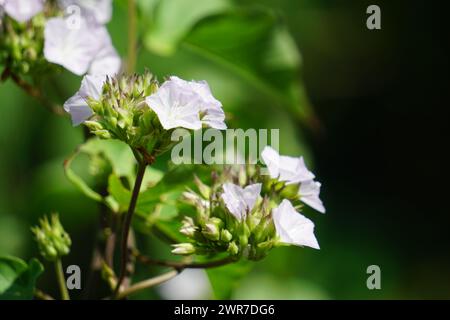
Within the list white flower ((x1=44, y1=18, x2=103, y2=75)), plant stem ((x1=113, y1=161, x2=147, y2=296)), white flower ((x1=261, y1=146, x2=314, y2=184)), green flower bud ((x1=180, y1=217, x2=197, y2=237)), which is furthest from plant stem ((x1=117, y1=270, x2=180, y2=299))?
white flower ((x1=44, y1=18, x2=103, y2=75))

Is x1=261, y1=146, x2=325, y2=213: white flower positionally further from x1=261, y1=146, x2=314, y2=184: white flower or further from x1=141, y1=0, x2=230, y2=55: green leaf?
x1=141, y1=0, x2=230, y2=55: green leaf

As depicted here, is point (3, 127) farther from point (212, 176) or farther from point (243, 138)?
point (212, 176)

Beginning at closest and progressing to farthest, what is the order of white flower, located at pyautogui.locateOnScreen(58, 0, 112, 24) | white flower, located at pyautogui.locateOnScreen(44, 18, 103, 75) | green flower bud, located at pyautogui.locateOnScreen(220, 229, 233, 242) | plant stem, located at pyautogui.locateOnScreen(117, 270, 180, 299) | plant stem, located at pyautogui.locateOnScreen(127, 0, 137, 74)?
green flower bud, located at pyautogui.locateOnScreen(220, 229, 233, 242)
plant stem, located at pyautogui.locateOnScreen(117, 270, 180, 299)
white flower, located at pyautogui.locateOnScreen(44, 18, 103, 75)
white flower, located at pyautogui.locateOnScreen(58, 0, 112, 24)
plant stem, located at pyautogui.locateOnScreen(127, 0, 137, 74)

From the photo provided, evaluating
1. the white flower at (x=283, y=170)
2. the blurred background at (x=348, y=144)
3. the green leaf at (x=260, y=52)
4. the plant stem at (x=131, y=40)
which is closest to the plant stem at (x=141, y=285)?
the white flower at (x=283, y=170)

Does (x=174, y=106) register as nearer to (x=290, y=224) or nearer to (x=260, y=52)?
(x=290, y=224)

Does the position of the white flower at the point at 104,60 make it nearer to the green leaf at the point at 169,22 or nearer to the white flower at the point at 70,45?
the white flower at the point at 70,45

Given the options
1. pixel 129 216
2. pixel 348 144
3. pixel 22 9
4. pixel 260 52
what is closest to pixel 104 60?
pixel 22 9
